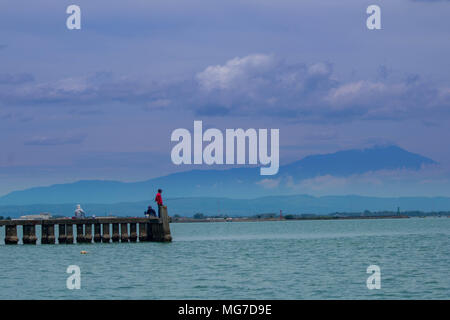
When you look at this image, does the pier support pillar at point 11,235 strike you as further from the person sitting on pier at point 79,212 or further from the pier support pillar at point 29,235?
the person sitting on pier at point 79,212

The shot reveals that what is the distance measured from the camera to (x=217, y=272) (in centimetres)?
4372

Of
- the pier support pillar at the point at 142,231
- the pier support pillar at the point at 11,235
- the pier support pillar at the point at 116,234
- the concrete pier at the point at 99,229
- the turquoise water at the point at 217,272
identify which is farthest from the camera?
the pier support pillar at the point at 11,235

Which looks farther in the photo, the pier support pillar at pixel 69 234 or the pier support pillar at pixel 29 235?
the pier support pillar at pixel 29 235

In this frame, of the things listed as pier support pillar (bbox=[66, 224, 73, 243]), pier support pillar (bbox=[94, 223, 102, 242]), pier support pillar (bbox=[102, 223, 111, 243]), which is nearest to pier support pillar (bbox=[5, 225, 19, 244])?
pier support pillar (bbox=[66, 224, 73, 243])

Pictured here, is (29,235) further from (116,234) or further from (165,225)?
(165,225)

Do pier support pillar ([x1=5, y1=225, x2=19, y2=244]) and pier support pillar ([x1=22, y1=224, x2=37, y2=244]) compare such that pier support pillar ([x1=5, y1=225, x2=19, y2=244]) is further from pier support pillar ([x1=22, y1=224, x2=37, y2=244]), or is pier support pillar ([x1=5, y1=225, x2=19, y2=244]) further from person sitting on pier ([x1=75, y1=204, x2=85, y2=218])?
person sitting on pier ([x1=75, y1=204, x2=85, y2=218])

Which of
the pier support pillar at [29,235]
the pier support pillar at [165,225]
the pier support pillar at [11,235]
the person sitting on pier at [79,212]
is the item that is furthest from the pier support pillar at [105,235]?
Result: the pier support pillar at [11,235]

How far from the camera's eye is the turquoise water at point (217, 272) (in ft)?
117

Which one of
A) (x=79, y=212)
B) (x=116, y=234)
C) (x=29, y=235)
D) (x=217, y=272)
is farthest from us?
(x=79, y=212)

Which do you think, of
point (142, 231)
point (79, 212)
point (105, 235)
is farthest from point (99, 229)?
point (79, 212)

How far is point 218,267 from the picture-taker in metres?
46.5

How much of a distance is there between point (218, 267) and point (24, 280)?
1105 cm

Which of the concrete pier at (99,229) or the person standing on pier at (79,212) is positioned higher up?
the person standing on pier at (79,212)
